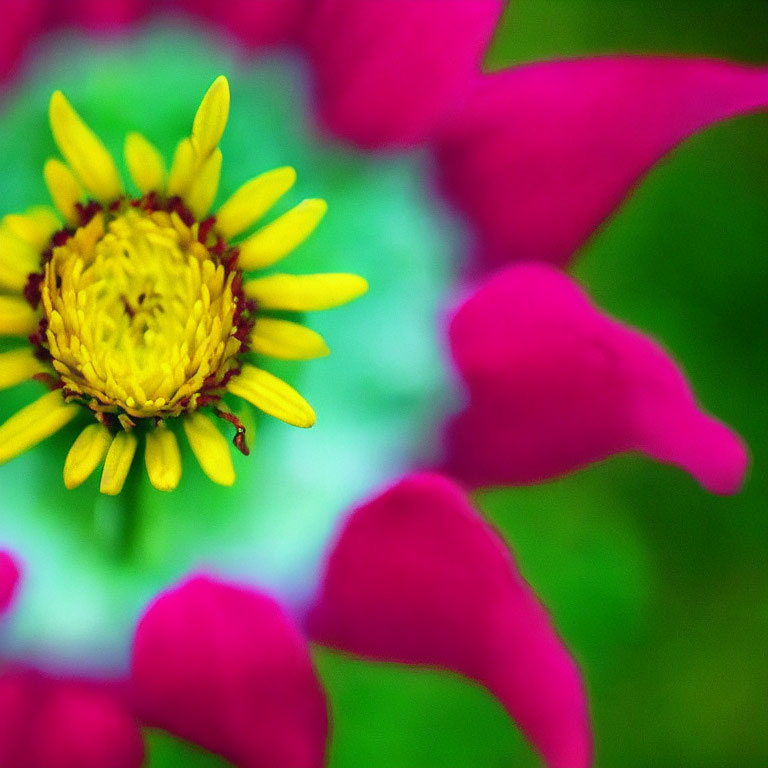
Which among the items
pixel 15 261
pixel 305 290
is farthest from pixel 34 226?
pixel 305 290

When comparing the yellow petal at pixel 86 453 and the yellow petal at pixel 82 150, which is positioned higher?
the yellow petal at pixel 82 150

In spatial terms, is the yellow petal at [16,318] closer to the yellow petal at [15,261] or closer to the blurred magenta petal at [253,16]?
the yellow petal at [15,261]

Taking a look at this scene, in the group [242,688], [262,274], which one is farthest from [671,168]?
[242,688]

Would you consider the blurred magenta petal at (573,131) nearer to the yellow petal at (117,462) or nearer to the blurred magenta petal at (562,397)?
the blurred magenta petal at (562,397)

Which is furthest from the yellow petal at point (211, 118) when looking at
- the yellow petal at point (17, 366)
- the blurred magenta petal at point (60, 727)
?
the blurred magenta petal at point (60, 727)

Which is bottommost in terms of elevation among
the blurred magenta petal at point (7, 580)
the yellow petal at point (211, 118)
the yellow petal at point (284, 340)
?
the blurred magenta petal at point (7, 580)

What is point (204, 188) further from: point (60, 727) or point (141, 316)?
point (60, 727)
